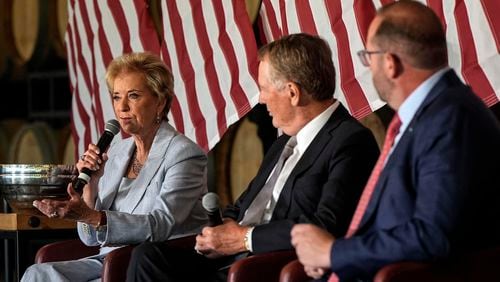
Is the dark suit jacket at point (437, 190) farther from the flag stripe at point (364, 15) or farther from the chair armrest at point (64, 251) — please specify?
the flag stripe at point (364, 15)

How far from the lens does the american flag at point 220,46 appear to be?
148 inches

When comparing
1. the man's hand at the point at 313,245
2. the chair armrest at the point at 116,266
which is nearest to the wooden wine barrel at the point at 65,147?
the chair armrest at the point at 116,266

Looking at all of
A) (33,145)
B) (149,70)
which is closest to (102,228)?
(149,70)

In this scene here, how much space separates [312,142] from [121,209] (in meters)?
0.97

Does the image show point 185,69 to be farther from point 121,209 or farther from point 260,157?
point 121,209

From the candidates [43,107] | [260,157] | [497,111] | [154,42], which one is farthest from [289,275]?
[43,107]

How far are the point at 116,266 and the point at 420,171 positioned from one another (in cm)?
133

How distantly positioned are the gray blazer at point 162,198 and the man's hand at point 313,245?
111 cm

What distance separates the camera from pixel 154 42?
19.6 feet

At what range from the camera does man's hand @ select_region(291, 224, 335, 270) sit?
8.11ft

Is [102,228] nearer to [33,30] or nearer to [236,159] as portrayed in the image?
[236,159]

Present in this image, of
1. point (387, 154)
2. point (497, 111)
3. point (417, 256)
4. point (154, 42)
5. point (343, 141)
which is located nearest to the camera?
point (417, 256)

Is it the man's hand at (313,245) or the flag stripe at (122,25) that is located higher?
the flag stripe at (122,25)

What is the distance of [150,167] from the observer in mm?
3723
